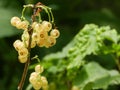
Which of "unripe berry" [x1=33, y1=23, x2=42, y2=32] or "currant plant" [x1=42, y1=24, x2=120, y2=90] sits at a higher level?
"unripe berry" [x1=33, y1=23, x2=42, y2=32]

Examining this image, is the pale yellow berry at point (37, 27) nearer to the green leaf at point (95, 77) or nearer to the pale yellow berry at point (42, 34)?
the pale yellow berry at point (42, 34)

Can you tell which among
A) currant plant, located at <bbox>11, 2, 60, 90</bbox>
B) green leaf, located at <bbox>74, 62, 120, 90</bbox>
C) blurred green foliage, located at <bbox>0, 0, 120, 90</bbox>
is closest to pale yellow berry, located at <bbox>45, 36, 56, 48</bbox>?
currant plant, located at <bbox>11, 2, 60, 90</bbox>

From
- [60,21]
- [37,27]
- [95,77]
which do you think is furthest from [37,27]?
[60,21]

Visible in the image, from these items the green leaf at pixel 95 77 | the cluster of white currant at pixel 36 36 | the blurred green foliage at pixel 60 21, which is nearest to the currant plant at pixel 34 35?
the cluster of white currant at pixel 36 36

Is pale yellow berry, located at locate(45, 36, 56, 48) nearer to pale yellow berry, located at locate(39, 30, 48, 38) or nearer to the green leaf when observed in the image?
pale yellow berry, located at locate(39, 30, 48, 38)

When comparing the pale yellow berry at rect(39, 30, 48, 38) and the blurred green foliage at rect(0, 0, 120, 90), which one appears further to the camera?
the blurred green foliage at rect(0, 0, 120, 90)

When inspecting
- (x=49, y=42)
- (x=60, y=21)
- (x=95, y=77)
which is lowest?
(x=60, y=21)

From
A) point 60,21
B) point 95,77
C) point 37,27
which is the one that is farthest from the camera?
point 60,21

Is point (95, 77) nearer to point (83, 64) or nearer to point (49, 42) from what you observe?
point (83, 64)

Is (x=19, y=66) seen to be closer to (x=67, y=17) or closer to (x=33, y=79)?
(x=67, y=17)
